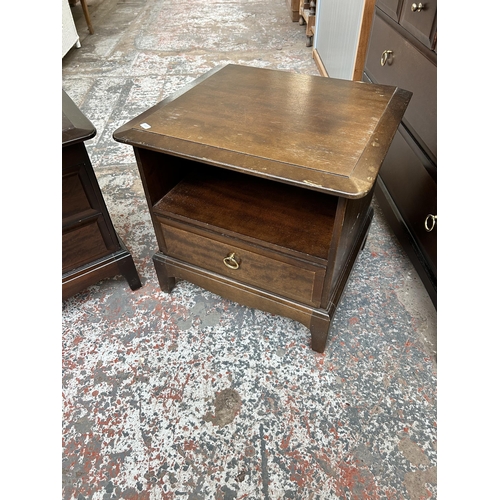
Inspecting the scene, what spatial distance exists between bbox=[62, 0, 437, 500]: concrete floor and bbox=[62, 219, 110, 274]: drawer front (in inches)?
8.0

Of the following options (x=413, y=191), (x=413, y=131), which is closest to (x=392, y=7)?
(x=413, y=131)

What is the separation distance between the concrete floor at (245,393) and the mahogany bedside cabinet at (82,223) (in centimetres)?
15

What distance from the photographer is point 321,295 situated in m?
0.89

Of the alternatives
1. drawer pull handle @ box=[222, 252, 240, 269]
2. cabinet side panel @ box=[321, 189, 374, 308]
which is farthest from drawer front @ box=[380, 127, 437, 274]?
drawer pull handle @ box=[222, 252, 240, 269]

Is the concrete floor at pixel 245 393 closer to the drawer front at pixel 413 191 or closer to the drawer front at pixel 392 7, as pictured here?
the drawer front at pixel 413 191

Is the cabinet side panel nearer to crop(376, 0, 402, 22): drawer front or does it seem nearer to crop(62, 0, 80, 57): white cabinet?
crop(376, 0, 402, 22): drawer front

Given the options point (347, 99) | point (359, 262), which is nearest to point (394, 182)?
point (359, 262)

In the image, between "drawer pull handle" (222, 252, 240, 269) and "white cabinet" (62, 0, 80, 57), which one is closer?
"drawer pull handle" (222, 252, 240, 269)

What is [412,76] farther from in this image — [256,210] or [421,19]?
[256,210]

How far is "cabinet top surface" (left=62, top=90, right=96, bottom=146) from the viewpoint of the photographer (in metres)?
0.81

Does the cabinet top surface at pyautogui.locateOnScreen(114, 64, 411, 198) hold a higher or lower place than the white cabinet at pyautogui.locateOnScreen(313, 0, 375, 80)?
higher

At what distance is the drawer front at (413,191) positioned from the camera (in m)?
1.03

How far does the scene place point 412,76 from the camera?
3.54 feet

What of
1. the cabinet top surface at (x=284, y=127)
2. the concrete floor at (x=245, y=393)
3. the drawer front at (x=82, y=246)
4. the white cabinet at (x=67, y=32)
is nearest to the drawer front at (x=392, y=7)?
the cabinet top surface at (x=284, y=127)
